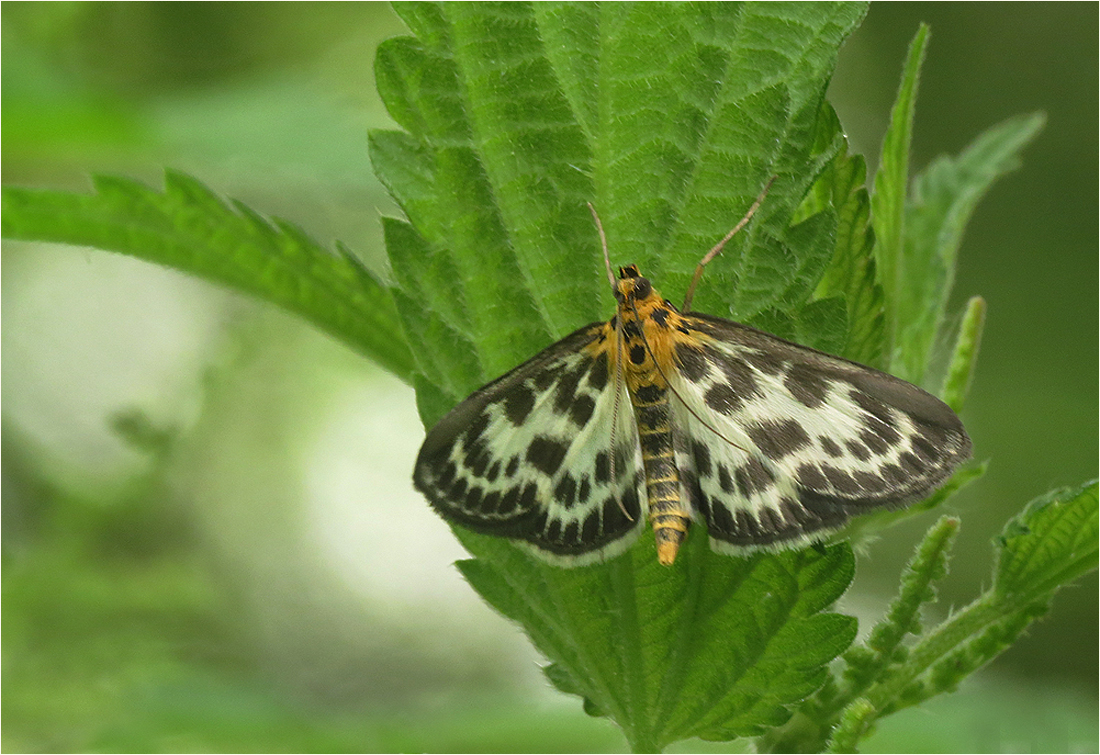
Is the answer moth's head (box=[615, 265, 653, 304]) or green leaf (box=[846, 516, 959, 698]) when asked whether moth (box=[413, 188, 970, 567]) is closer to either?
moth's head (box=[615, 265, 653, 304])

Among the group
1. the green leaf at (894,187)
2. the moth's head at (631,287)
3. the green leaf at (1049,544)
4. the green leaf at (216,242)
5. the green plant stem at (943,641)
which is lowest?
the green plant stem at (943,641)

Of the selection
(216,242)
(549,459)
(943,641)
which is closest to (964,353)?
(943,641)

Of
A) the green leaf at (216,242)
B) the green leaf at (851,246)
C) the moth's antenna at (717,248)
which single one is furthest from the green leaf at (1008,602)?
the green leaf at (216,242)

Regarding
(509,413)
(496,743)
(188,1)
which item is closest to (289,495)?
(188,1)

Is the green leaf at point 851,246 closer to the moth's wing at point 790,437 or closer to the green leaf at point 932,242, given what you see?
the moth's wing at point 790,437

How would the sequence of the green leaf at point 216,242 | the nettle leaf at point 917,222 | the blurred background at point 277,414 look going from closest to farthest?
the nettle leaf at point 917,222 < the green leaf at point 216,242 < the blurred background at point 277,414

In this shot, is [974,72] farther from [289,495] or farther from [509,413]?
[509,413]
